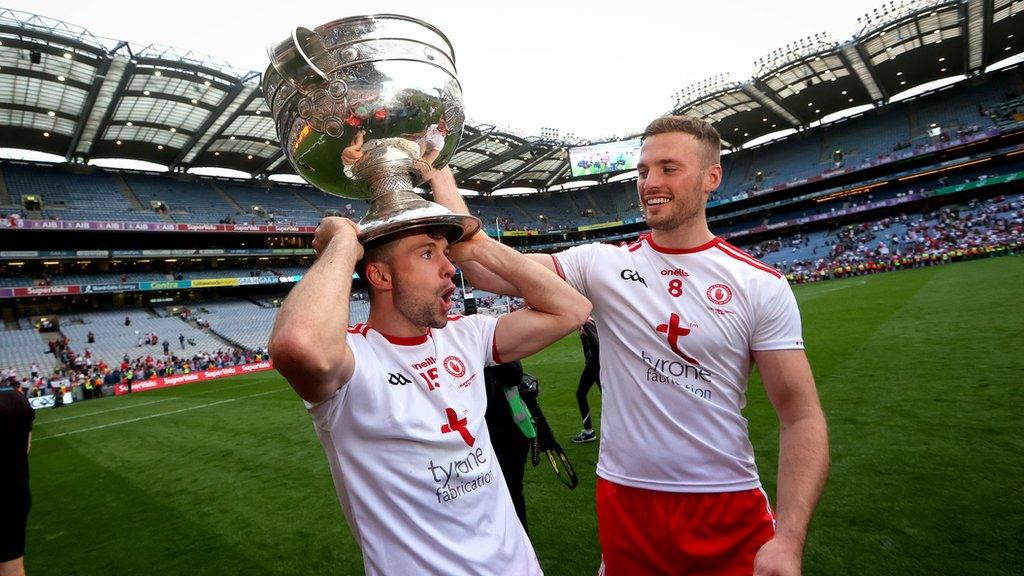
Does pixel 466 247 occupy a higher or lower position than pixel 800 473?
higher

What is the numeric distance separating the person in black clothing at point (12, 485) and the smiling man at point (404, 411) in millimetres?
2629

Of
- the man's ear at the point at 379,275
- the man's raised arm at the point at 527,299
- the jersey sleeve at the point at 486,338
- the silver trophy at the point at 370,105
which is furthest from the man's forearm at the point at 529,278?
the man's ear at the point at 379,275

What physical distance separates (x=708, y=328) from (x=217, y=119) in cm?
3365

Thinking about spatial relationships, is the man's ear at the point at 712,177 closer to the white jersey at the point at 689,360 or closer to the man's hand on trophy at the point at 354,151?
the white jersey at the point at 689,360

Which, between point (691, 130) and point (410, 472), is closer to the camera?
point (410, 472)

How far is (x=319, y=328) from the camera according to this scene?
4.29 feet

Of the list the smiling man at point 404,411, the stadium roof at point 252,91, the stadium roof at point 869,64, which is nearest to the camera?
the smiling man at point 404,411

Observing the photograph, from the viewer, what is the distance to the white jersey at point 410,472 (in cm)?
152

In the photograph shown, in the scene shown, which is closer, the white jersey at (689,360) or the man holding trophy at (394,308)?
the man holding trophy at (394,308)

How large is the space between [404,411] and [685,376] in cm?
108

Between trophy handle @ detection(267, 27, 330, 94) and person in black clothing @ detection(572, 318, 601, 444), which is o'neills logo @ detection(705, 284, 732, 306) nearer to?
trophy handle @ detection(267, 27, 330, 94)

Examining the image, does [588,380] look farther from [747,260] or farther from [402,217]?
[402,217]

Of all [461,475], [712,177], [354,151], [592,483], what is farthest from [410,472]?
[592,483]

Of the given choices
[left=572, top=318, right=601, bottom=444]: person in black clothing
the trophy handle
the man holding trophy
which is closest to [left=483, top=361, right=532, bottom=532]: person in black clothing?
the man holding trophy
